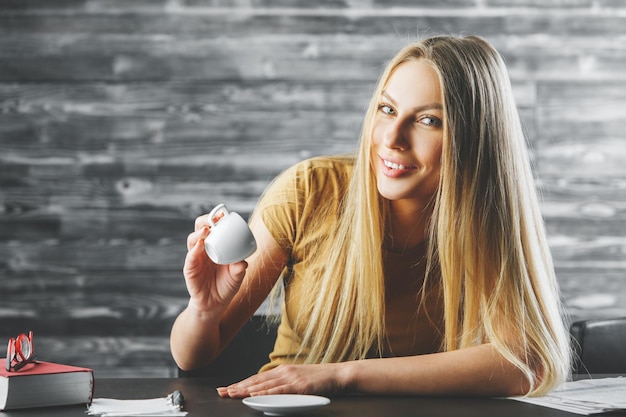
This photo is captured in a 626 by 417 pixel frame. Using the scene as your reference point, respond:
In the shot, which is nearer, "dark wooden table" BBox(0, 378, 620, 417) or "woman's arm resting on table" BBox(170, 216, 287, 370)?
"dark wooden table" BBox(0, 378, 620, 417)

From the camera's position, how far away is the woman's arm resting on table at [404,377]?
127cm

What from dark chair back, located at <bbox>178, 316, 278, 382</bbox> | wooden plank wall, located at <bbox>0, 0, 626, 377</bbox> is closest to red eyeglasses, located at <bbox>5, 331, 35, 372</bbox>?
dark chair back, located at <bbox>178, 316, 278, 382</bbox>

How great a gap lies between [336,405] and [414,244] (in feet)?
2.08

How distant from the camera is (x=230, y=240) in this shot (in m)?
1.26

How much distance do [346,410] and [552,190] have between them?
5.94 ft

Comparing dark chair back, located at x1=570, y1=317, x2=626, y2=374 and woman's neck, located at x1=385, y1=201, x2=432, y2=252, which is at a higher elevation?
woman's neck, located at x1=385, y1=201, x2=432, y2=252

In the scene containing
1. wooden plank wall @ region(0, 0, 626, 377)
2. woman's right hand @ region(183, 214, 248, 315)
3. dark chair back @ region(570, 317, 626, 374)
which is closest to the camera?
woman's right hand @ region(183, 214, 248, 315)

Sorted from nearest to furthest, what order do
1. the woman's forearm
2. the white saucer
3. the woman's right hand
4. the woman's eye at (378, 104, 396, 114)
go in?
the white saucer, the woman's right hand, the woman's forearm, the woman's eye at (378, 104, 396, 114)

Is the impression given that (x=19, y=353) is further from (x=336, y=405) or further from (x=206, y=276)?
(x=336, y=405)

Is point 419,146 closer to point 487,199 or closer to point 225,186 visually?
point 487,199

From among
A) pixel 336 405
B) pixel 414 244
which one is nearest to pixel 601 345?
pixel 414 244

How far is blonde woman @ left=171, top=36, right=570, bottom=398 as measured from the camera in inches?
60.9

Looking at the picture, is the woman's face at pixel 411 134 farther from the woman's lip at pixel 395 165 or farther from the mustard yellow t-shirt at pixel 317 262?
the mustard yellow t-shirt at pixel 317 262

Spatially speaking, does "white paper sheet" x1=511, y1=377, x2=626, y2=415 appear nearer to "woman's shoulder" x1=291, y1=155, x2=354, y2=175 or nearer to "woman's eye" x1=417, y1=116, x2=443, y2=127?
"woman's eye" x1=417, y1=116, x2=443, y2=127
